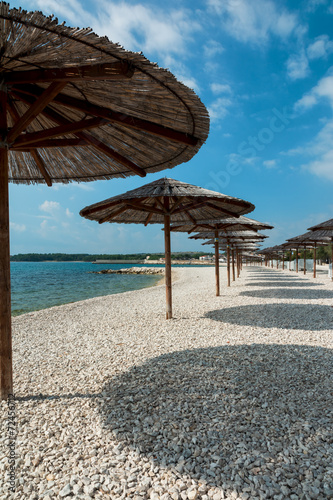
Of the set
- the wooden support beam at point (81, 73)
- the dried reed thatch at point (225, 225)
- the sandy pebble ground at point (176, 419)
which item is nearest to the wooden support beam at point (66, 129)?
the wooden support beam at point (81, 73)

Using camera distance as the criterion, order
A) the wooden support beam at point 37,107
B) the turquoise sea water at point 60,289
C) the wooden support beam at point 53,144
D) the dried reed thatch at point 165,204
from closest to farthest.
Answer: the wooden support beam at point 37,107 < the wooden support beam at point 53,144 < the dried reed thatch at point 165,204 < the turquoise sea water at point 60,289

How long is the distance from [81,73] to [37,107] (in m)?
0.52

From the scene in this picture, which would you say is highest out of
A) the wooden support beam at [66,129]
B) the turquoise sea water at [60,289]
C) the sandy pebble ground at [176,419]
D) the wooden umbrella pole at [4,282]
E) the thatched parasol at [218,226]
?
the wooden support beam at [66,129]

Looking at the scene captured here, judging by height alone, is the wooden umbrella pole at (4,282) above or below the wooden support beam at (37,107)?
below

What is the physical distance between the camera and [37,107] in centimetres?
204

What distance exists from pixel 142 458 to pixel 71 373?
65.1 inches

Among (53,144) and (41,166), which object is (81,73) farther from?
(41,166)

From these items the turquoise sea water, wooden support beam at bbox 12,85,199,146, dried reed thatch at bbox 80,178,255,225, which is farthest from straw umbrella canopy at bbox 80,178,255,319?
the turquoise sea water

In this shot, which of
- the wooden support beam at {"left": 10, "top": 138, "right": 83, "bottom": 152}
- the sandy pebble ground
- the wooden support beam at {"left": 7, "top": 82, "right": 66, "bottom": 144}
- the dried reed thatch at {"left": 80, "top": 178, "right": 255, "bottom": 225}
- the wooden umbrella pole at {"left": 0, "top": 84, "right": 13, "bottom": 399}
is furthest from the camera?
the dried reed thatch at {"left": 80, "top": 178, "right": 255, "bottom": 225}

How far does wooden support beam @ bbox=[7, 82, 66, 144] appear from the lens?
76.7 inches

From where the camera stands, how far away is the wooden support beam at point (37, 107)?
195cm

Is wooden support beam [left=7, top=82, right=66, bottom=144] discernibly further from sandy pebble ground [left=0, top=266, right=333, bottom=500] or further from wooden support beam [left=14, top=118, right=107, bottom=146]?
sandy pebble ground [left=0, top=266, right=333, bottom=500]

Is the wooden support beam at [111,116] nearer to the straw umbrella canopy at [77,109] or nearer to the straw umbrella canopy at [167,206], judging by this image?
the straw umbrella canopy at [77,109]

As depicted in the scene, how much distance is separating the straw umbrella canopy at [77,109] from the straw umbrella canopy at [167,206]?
126 centimetres
